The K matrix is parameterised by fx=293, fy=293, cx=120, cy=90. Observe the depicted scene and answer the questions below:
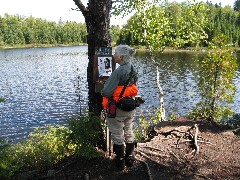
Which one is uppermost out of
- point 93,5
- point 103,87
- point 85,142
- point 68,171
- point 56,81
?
point 93,5

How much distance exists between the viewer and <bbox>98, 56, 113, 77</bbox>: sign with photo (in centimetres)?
594

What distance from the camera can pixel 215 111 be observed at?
10.5 m

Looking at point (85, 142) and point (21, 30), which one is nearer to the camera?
point (85, 142)

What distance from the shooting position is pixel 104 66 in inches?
235

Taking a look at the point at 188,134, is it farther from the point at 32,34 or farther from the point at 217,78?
the point at 32,34

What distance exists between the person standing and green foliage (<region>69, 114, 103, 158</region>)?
1.65ft

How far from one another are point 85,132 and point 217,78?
6123 millimetres

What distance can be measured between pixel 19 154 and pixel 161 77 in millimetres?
29242

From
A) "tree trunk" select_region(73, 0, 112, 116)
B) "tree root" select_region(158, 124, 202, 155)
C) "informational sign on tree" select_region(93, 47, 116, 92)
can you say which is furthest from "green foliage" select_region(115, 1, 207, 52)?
"informational sign on tree" select_region(93, 47, 116, 92)

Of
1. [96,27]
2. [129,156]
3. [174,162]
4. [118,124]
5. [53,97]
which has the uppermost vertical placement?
[96,27]

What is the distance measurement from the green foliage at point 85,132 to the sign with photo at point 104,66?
911mm

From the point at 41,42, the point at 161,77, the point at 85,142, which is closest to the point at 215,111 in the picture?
the point at 85,142

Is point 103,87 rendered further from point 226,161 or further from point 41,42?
point 41,42

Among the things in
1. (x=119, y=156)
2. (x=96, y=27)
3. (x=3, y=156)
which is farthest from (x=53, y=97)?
(x=119, y=156)
